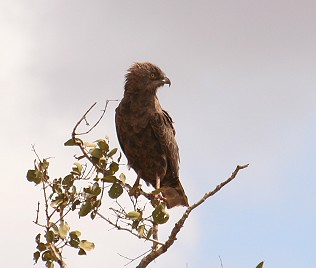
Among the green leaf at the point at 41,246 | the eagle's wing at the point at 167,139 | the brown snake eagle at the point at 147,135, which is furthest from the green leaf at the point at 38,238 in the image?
the eagle's wing at the point at 167,139

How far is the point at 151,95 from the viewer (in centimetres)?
1103

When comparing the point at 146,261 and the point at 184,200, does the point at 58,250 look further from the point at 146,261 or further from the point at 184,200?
the point at 184,200

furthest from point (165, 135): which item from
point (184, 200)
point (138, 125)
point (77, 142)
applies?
point (77, 142)

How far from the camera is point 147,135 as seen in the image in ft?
35.0

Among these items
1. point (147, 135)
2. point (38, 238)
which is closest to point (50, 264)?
point (38, 238)

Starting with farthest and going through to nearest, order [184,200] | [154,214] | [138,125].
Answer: [184,200]
[138,125]
[154,214]

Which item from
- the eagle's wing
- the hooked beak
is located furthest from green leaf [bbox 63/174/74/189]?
the hooked beak

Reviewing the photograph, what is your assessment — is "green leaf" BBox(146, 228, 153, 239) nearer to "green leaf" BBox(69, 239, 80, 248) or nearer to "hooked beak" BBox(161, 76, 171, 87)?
"green leaf" BBox(69, 239, 80, 248)

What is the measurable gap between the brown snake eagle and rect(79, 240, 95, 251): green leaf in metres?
3.84

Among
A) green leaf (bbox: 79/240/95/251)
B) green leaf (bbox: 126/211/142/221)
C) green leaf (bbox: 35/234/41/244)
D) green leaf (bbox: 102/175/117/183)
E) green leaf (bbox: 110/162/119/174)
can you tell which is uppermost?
green leaf (bbox: 110/162/119/174)

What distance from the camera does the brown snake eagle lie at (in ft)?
34.9

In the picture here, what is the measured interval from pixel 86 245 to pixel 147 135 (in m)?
4.00

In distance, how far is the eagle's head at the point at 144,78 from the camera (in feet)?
36.4

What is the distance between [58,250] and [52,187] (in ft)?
2.08
